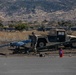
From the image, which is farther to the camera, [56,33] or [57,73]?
[56,33]

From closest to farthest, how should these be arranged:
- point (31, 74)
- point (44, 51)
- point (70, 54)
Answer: point (31, 74)
point (70, 54)
point (44, 51)

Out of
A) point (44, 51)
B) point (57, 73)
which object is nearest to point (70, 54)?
point (44, 51)

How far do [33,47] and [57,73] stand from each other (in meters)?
20.9

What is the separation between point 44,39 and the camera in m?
44.5

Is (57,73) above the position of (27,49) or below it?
above

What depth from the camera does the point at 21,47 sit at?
4375 centimetres

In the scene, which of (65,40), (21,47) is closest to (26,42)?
(21,47)

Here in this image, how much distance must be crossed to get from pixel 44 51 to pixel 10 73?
21.3m

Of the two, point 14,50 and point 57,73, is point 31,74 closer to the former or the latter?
point 57,73

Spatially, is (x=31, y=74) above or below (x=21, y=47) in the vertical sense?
above

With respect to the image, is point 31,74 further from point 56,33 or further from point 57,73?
point 56,33

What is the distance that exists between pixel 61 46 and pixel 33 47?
11.8 feet

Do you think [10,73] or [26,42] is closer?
[10,73]

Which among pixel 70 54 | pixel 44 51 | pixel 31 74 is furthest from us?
pixel 44 51
